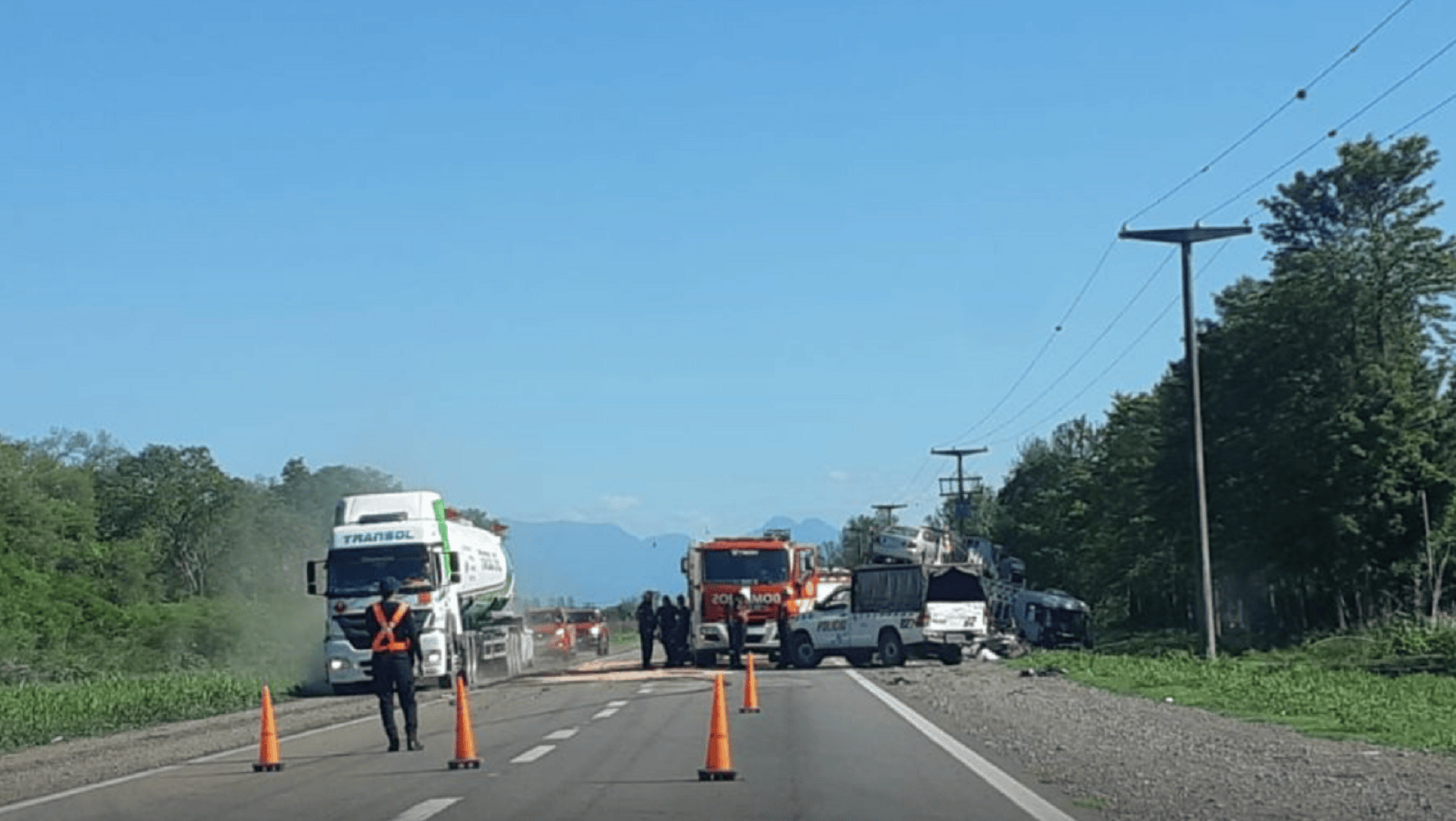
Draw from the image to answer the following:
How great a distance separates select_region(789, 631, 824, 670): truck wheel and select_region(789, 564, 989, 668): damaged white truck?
2 centimetres

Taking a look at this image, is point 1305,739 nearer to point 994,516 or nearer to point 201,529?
point 201,529

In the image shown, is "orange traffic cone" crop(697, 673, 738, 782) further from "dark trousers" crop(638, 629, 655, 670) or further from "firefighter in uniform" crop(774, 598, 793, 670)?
"dark trousers" crop(638, 629, 655, 670)

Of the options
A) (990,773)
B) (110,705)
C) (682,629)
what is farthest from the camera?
(682,629)

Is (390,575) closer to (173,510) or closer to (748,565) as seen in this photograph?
(748,565)

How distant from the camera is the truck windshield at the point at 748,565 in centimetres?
4591

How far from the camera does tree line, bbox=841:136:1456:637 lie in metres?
56.5

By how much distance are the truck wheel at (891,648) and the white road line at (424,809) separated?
28990 millimetres

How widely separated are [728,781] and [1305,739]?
24.9ft

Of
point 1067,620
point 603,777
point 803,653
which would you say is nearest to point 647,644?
point 803,653

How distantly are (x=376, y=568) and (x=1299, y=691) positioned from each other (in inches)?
684

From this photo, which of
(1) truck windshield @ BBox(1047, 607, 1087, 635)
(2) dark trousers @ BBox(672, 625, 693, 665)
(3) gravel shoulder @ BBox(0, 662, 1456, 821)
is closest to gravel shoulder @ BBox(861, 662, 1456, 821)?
(3) gravel shoulder @ BBox(0, 662, 1456, 821)

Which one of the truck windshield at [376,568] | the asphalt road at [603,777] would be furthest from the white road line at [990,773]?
the truck windshield at [376,568]

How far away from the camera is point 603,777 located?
16.1m

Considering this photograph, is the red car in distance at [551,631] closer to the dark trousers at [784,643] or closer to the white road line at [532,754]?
the dark trousers at [784,643]
